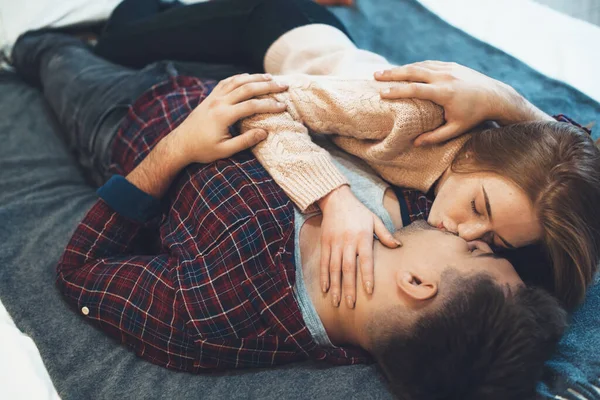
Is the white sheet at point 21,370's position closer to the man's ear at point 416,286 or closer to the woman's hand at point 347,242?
the woman's hand at point 347,242

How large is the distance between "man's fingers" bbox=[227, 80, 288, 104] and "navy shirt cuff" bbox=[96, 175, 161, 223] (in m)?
0.27

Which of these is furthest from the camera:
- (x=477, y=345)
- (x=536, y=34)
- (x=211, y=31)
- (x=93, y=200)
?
(x=536, y=34)

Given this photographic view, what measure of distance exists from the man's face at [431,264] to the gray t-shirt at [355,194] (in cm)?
13

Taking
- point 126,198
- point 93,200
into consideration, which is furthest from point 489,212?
point 93,200

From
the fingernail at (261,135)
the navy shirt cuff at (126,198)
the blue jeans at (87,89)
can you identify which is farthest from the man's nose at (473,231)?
the blue jeans at (87,89)

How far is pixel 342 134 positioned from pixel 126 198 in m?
0.47

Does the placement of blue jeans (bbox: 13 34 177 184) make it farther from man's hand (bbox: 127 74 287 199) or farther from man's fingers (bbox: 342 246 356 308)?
man's fingers (bbox: 342 246 356 308)

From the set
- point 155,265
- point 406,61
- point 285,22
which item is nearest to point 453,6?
point 406,61

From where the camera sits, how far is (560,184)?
2.88 feet

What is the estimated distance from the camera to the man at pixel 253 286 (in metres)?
0.80

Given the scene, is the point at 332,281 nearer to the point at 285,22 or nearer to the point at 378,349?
the point at 378,349

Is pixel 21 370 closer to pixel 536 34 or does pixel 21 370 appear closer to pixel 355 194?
pixel 355 194

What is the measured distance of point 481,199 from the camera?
3.02ft

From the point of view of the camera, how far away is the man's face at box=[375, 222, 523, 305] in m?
0.83
